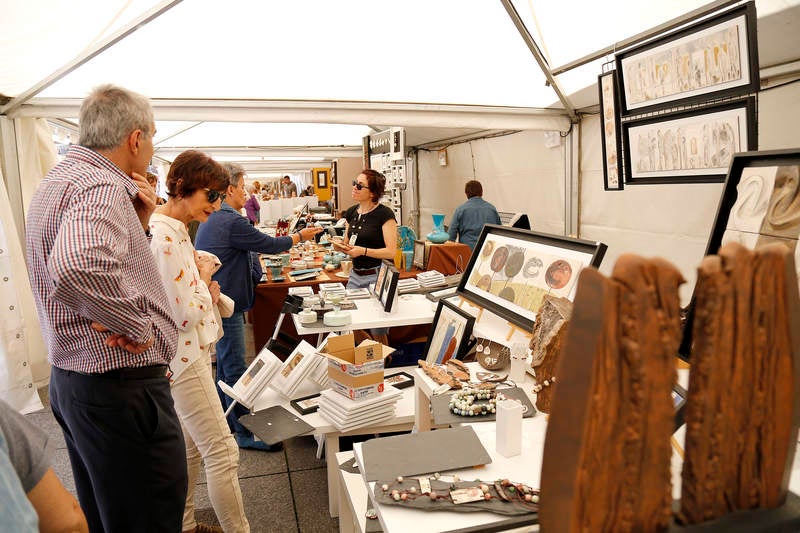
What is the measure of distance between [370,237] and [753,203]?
3021 millimetres

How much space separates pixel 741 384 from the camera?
0.67 m

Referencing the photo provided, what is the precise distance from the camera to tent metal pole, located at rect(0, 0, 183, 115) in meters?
3.17

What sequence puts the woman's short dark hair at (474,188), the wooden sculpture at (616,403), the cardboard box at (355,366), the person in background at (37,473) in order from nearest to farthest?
the wooden sculpture at (616,403), the person in background at (37,473), the cardboard box at (355,366), the woman's short dark hair at (474,188)

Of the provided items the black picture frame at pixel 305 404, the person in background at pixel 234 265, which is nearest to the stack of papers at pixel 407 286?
the person in background at pixel 234 265

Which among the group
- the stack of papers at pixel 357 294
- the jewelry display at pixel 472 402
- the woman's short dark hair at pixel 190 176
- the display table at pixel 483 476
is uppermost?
the woman's short dark hair at pixel 190 176

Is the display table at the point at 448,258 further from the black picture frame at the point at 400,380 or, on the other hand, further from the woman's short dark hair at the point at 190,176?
the woman's short dark hair at the point at 190,176

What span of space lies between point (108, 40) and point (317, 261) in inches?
126

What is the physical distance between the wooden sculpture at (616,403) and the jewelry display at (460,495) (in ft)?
1.77

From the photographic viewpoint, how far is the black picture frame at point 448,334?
2521 mm

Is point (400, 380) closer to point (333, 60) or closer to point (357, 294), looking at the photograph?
point (357, 294)

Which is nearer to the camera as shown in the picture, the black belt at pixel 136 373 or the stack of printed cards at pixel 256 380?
the black belt at pixel 136 373

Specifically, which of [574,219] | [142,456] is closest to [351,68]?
[574,219]

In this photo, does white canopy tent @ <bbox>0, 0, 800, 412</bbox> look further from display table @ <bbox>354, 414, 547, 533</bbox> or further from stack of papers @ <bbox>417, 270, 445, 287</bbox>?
display table @ <bbox>354, 414, 547, 533</bbox>

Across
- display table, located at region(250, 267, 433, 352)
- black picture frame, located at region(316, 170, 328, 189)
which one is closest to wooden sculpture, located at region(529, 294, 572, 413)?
display table, located at region(250, 267, 433, 352)
